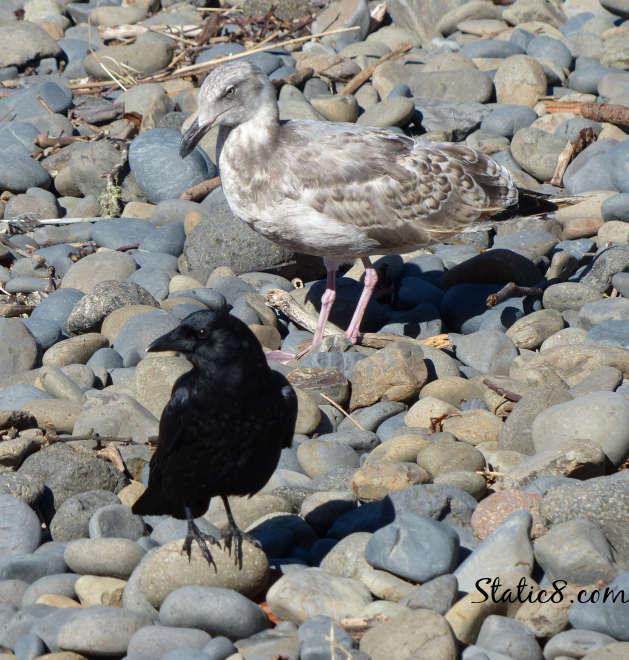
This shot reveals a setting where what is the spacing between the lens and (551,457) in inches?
195

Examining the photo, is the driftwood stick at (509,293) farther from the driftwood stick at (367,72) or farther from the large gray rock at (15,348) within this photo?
the driftwood stick at (367,72)

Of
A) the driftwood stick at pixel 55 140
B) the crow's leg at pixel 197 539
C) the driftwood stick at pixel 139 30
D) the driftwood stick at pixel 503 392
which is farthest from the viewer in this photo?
the driftwood stick at pixel 139 30

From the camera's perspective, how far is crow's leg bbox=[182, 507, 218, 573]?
13.8 ft

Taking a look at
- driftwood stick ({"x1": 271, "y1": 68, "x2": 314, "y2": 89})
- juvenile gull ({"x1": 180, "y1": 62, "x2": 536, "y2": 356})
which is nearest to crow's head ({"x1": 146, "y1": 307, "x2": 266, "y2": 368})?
juvenile gull ({"x1": 180, "y1": 62, "x2": 536, "y2": 356})

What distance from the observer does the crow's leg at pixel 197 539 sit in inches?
165

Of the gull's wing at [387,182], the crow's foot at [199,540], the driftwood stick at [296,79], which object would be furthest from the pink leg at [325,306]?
the driftwood stick at [296,79]

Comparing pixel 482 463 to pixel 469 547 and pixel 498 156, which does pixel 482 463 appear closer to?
pixel 469 547

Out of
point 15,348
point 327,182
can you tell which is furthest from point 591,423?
point 15,348

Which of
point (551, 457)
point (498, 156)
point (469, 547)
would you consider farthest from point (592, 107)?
point (469, 547)

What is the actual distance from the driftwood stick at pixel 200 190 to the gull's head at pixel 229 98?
8.31 ft

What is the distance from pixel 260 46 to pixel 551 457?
8.85m

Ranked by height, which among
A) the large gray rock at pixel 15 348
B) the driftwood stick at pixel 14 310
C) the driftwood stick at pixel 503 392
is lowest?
the driftwood stick at pixel 14 310

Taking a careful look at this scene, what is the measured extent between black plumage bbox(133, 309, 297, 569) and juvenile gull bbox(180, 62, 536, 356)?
2.60 meters

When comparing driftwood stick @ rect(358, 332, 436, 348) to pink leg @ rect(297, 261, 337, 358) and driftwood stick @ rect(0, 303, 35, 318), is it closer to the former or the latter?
pink leg @ rect(297, 261, 337, 358)
